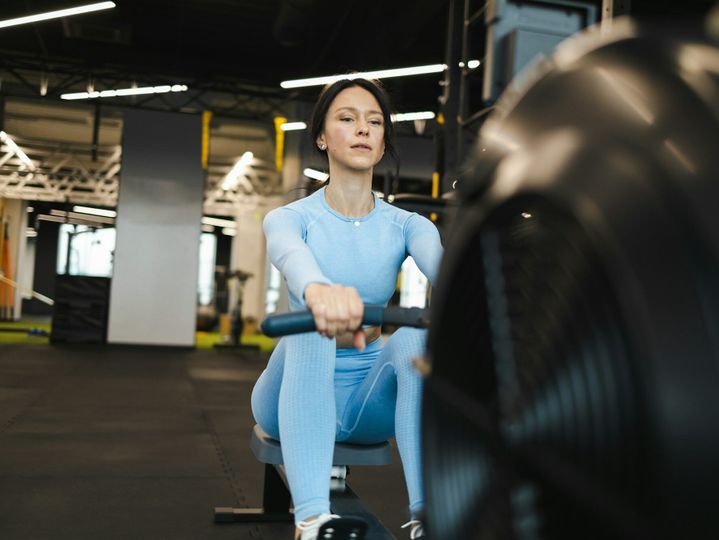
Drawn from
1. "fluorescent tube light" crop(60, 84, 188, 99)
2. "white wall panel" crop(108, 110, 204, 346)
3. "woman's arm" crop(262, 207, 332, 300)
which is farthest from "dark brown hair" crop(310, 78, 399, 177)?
"white wall panel" crop(108, 110, 204, 346)

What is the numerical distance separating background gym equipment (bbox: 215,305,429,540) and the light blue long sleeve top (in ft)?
0.94

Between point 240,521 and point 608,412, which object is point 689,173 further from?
point 240,521

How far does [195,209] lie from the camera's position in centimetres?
906

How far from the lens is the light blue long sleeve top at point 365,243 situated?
59.3 inches

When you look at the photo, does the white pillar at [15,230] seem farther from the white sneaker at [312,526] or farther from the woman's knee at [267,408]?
the white sneaker at [312,526]

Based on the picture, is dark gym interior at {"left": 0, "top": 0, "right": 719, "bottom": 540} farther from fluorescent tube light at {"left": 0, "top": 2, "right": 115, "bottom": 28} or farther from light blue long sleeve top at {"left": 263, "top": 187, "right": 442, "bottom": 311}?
fluorescent tube light at {"left": 0, "top": 2, "right": 115, "bottom": 28}

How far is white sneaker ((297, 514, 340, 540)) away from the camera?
3.76 feet

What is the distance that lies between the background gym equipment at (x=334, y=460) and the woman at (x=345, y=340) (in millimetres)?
48

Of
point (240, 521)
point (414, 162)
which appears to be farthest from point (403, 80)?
point (240, 521)

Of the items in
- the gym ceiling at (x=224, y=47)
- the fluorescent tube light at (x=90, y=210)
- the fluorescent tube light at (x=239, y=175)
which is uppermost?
the gym ceiling at (x=224, y=47)

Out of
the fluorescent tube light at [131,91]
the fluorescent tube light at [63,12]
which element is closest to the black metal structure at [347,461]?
the fluorescent tube light at [63,12]

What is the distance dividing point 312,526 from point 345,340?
429 mm

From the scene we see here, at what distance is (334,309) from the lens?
0.92 meters

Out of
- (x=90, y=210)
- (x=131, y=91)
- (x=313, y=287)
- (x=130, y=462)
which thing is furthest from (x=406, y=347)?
(x=90, y=210)
